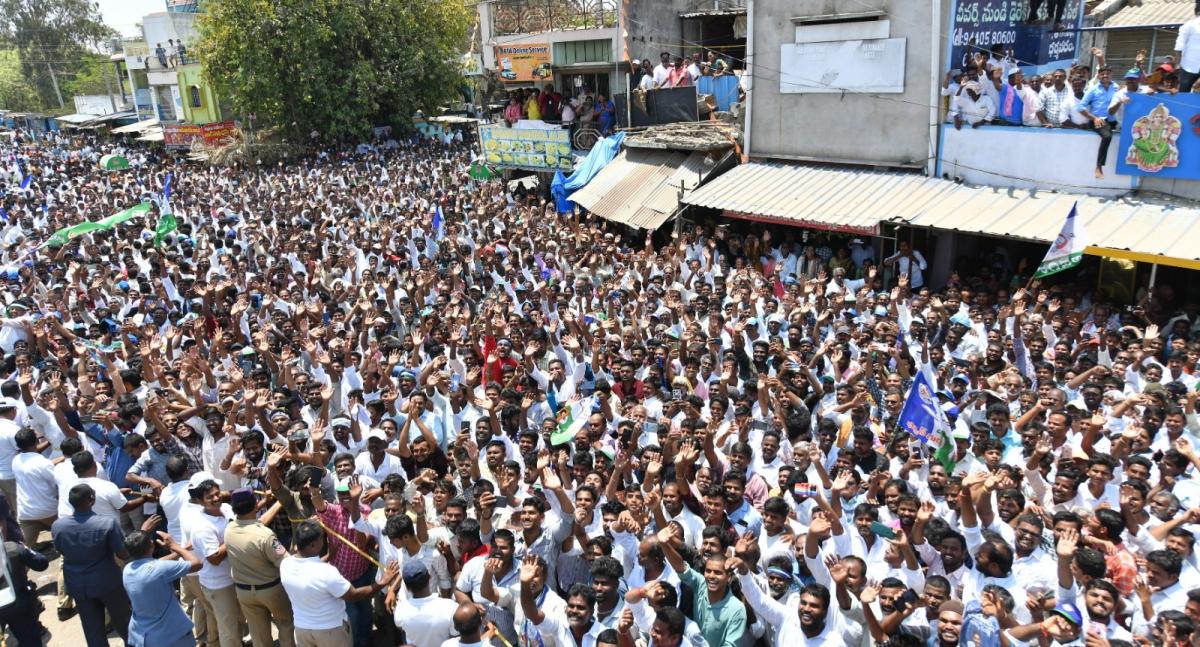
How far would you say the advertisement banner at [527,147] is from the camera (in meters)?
18.6

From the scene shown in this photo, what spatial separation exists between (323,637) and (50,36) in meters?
80.9

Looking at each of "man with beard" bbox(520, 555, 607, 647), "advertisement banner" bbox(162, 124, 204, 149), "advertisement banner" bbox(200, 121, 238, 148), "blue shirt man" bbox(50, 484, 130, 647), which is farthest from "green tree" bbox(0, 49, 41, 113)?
"man with beard" bbox(520, 555, 607, 647)

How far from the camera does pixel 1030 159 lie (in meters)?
10.7

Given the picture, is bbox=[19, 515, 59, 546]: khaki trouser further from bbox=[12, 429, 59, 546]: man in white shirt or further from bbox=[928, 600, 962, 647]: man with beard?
bbox=[928, 600, 962, 647]: man with beard

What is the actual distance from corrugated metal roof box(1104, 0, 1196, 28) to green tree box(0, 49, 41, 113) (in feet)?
255

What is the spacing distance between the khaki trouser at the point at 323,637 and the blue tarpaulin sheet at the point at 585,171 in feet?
42.8

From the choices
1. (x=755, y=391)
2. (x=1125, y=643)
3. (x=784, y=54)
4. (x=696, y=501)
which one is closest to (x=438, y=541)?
(x=696, y=501)

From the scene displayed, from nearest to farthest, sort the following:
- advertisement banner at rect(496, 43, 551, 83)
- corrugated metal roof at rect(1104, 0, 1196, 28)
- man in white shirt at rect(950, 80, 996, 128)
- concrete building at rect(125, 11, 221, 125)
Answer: man in white shirt at rect(950, 80, 996, 128), corrugated metal roof at rect(1104, 0, 1196, 28), advertisement banner at rect(496, 43, 551, 83), concrete building at rect(125, 11, 221, 125)

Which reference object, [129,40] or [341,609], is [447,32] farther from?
[341,609]

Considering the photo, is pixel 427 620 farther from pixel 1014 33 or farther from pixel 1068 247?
pixel 1014 33

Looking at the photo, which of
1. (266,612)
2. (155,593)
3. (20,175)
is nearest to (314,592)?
(266,612)

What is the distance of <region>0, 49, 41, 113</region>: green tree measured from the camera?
223 ft

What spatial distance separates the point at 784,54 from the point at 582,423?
913 centimetres

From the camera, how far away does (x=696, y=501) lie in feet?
16.3
